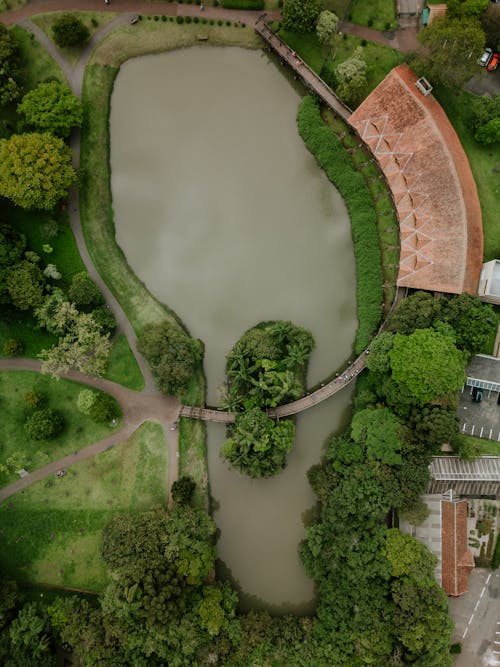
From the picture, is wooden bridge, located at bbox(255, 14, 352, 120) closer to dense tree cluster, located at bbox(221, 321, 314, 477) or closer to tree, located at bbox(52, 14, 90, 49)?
tree, located at bbox(52, 14, 90, 49)

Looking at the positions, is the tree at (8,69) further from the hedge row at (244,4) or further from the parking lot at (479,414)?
the parking lot at (479,414)

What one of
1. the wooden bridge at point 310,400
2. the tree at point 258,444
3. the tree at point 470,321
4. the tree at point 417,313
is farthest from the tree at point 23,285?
the tree at point 470,321

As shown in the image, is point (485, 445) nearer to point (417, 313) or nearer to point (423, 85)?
point (417, 313)

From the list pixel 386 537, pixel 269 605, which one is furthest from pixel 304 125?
pixel 269 605

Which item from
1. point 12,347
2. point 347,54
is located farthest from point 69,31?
point 12,347

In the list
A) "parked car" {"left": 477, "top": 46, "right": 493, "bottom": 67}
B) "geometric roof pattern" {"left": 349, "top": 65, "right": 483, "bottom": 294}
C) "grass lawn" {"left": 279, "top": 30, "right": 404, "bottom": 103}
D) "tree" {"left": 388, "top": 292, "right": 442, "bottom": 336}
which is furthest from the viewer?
"grass lawn" {"left": 279, "top": 30, "right": 404, "bottom": 103}

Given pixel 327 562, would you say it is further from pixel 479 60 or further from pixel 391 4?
pixel 391 4

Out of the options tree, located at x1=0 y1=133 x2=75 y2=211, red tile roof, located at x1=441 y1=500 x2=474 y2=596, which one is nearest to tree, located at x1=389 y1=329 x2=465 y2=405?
red tile roof, located at x1=441 y1=500 x2=474 y2=596
